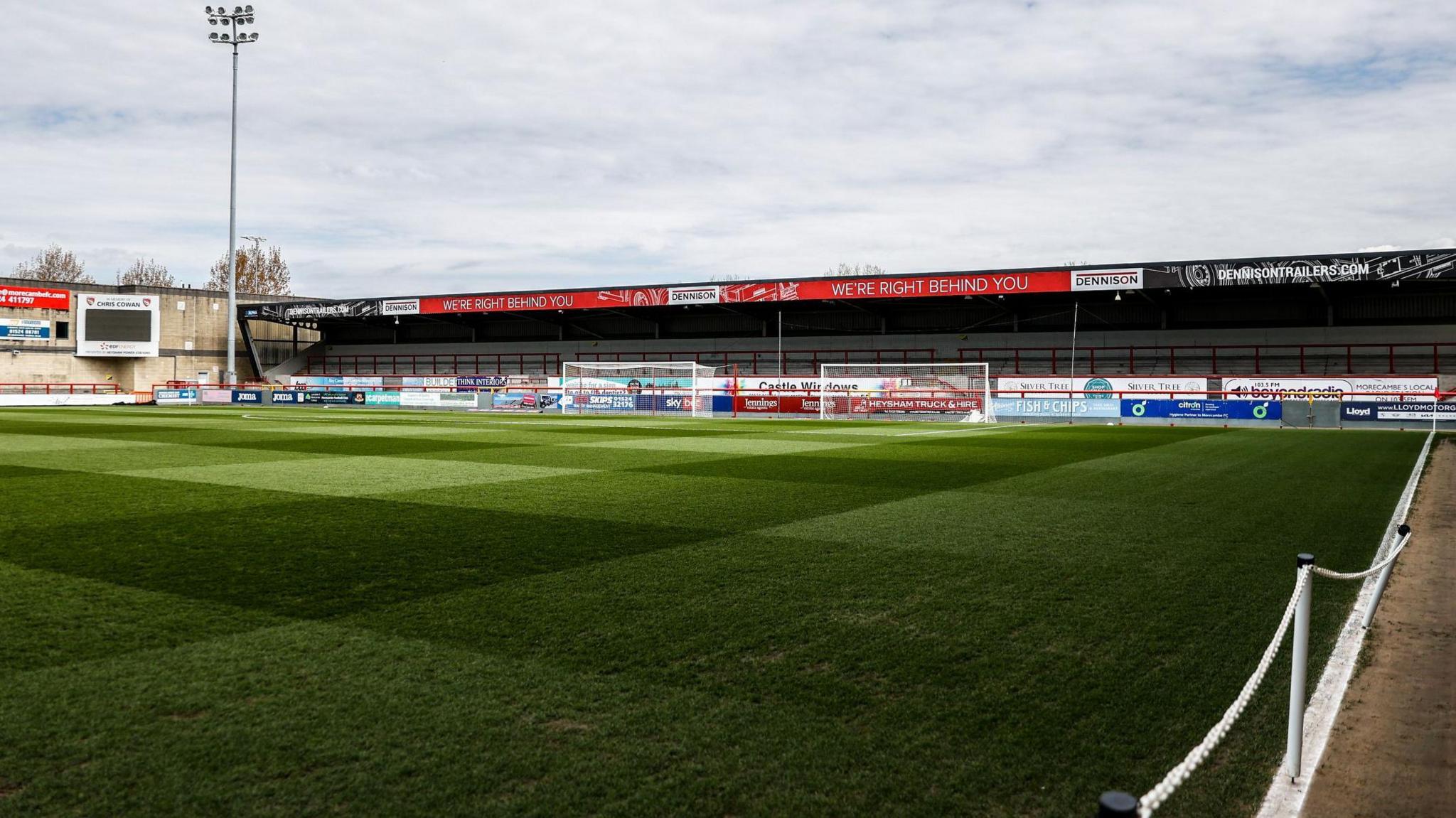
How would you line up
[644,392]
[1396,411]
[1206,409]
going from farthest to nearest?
[644,392]
[1206,409]
[1396,411]

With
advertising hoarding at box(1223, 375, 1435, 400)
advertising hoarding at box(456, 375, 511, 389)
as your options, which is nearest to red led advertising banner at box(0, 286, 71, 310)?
advertising hoarding at box(456, 375, 511, 389)

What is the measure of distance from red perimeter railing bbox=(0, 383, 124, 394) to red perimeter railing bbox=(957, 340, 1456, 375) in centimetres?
4883

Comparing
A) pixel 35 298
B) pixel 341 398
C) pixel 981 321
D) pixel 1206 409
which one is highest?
pixel 35 298

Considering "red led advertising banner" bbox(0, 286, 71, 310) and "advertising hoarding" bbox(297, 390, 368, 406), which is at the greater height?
"red led advertising banner" bbox(0, 286, 71, 310)

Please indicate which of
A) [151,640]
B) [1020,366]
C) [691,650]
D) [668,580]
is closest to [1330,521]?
[668,580]

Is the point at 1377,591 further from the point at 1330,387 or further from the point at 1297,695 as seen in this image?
the point at 1330,387

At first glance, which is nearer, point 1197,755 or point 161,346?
point 1197,755

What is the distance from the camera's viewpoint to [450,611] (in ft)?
19.2

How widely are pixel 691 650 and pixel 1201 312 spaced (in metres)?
46.3

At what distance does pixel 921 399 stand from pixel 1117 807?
36.7 meters

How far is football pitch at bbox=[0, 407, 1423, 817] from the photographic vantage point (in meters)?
3.54

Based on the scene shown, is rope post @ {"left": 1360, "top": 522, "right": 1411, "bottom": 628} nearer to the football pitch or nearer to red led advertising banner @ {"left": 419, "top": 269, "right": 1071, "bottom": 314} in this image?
the football pitch

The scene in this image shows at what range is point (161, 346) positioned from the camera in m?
62.4

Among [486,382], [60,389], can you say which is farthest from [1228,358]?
[60,389]
